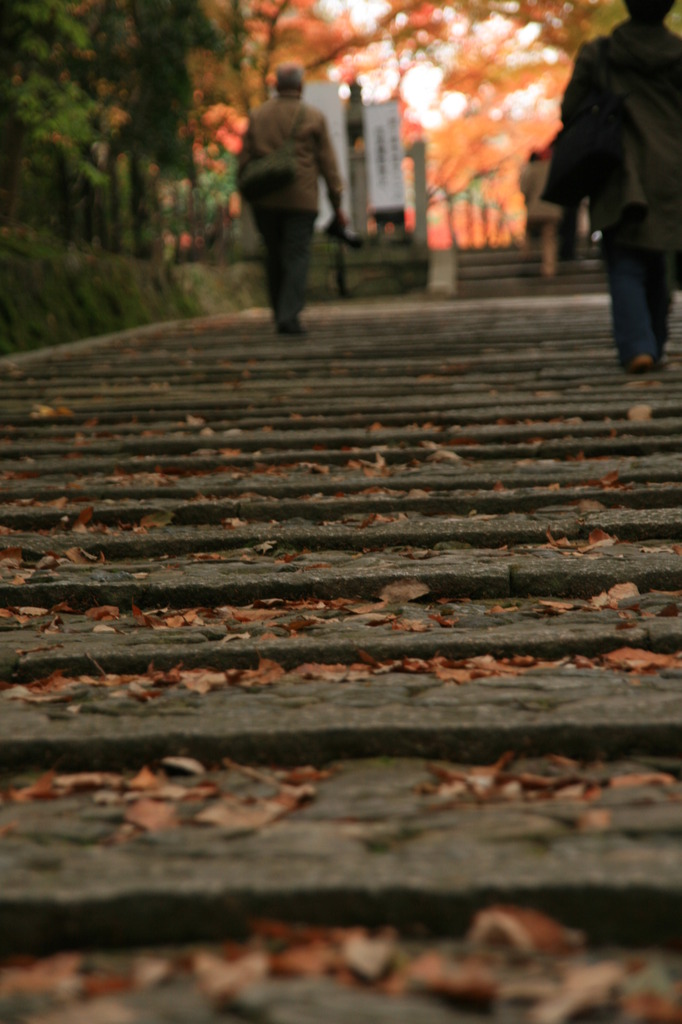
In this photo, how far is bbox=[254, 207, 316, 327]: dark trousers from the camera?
30.1 feet

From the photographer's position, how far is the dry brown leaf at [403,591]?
135 inches

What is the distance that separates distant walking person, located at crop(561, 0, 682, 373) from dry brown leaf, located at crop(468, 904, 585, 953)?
16.4 feet

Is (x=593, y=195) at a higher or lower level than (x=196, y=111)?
lower

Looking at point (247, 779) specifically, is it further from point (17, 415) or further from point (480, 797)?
point (17, 415)

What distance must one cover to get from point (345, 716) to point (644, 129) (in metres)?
4.80

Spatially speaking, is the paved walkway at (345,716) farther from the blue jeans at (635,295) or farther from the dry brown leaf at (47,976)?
the blue jeans at (635,295)

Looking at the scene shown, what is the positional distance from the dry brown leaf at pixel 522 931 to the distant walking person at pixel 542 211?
14.5m

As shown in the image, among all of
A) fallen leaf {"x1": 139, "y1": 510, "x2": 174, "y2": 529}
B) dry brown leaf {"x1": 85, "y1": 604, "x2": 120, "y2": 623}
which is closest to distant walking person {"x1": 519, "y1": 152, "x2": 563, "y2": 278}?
fallen leaf {"x1": 139, "y1": 510, "x2": 174, "y2": 529}

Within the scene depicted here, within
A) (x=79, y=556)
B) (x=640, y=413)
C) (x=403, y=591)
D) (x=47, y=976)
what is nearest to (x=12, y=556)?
(x=79, y=556)

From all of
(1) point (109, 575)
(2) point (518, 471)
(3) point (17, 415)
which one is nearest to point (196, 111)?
(3) point (17, 415)

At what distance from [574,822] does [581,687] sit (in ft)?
2.18

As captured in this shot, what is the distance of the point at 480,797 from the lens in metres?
2.11

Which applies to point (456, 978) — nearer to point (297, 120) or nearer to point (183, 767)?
point (183, 767)

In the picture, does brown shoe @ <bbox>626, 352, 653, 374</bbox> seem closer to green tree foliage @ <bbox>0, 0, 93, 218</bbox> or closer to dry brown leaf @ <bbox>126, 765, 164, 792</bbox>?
dry brown leaf @ <bbox>126, 765, 164, 792</bbox>
